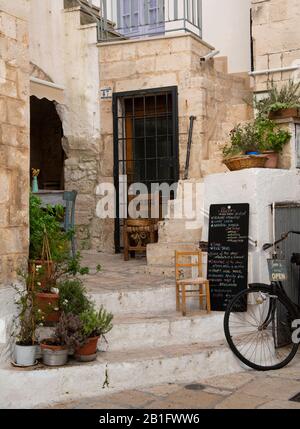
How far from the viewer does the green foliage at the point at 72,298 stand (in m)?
4.91

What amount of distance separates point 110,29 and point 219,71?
2122 mm

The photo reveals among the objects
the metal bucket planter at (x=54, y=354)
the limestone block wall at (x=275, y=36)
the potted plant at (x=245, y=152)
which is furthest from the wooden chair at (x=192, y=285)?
the limestone block wall at (x=275, y=36)

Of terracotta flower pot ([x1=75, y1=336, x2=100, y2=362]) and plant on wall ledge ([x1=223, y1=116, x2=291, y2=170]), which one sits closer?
terracotta flower pot ([x1=75, y1=336, x2=100, y2=362])

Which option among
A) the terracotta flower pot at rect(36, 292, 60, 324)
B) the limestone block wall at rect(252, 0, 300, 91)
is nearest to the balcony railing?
the limestone block wall at rect(252, 0, 300, 91)

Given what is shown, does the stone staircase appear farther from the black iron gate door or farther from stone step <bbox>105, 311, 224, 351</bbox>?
the black iron gate door

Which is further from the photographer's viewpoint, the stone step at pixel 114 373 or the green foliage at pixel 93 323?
the green foliage at pixel 93 323

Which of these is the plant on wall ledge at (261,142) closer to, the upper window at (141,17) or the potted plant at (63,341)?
the potted plant at (63,341)

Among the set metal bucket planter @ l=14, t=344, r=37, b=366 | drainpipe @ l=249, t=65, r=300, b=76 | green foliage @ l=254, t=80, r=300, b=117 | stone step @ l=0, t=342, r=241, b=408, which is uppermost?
drainpipe @ l=249, t=65, r=300, b=76

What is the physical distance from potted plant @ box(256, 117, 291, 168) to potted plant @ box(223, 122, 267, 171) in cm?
8

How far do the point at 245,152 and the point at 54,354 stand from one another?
3.43 metres

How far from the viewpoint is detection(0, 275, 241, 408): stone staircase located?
4.40 metres

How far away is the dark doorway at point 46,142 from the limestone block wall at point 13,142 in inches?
271
